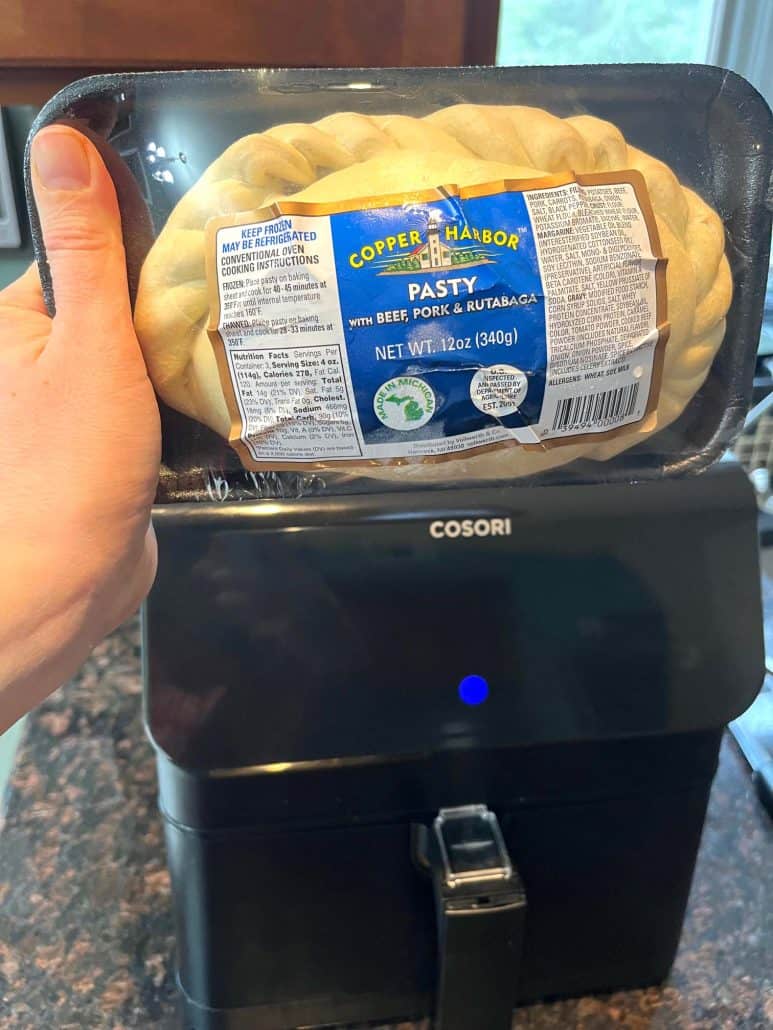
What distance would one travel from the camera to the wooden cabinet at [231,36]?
1.47 ft

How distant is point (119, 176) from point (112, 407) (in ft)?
0.34

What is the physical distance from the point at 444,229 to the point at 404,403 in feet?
A: 0.23

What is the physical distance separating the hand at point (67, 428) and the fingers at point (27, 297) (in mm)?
33

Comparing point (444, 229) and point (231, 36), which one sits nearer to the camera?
point (444, 229)

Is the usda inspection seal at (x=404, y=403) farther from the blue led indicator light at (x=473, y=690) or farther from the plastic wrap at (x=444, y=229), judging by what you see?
the blue led indicator light at (x=473, y=690)

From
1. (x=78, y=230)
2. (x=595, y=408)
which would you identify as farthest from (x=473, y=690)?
(x=78, y=230)

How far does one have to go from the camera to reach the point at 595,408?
40 cm

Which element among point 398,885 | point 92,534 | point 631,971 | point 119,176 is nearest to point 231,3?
point 119,176

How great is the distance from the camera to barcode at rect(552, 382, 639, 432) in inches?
15.4

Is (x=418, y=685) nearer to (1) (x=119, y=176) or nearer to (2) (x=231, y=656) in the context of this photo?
(2) (x=231, y=656)

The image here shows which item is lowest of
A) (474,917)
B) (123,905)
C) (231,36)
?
(123,905)

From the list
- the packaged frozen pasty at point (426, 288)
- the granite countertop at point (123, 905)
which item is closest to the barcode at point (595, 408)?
the packaged frozen pasty at point (426, 288)

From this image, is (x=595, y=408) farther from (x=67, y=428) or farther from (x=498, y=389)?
(x=67, y=428)

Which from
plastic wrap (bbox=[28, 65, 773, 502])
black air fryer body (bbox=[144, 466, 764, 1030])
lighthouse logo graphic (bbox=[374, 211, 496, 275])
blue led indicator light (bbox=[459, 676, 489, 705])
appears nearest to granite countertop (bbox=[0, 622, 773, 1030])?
black air fryer body (bbox=[144, 466, 764, 1030])
